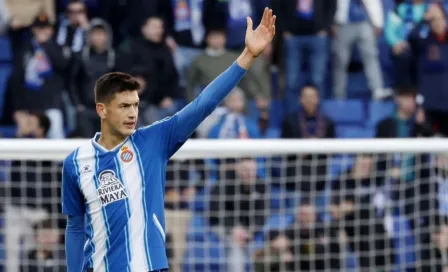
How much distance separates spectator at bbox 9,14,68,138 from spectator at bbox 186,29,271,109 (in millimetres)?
1280

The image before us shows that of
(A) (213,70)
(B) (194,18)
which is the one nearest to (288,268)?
(A) (213,70)

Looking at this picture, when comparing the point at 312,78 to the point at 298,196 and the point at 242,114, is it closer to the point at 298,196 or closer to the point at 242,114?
the point at 242,114

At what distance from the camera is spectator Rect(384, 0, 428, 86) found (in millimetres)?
11422

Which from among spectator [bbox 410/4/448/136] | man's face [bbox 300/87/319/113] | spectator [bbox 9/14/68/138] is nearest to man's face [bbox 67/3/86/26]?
spectator [bbox 9/14/68/138]

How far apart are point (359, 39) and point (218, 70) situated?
5.05ft

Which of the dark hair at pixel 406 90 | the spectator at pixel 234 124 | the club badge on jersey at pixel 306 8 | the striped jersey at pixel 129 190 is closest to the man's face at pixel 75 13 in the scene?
the spectator at pixel 234 124

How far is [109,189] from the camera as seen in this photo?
16.8 ft

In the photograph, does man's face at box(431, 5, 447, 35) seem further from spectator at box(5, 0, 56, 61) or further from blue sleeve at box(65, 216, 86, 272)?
blue sleeve at box(65, 216, 86, 272)

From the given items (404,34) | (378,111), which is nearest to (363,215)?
(378,111)

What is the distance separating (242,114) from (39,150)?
3.15 m

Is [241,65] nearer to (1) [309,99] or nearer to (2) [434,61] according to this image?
(1) [309,99]

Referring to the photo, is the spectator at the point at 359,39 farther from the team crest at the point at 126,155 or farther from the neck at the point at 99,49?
the team crest at the point at 126,155

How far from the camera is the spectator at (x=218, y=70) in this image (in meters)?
11.0

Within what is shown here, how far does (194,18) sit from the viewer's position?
1153 cm
